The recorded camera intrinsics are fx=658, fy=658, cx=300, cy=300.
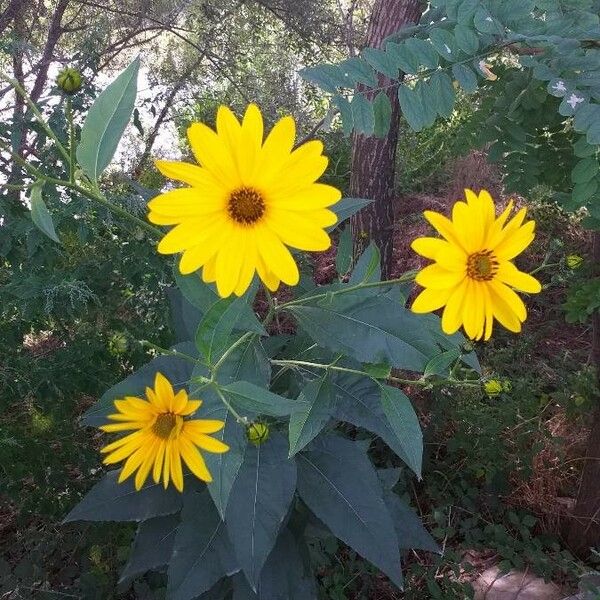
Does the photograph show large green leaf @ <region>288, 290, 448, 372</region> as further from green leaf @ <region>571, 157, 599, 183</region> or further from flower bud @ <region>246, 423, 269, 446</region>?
green leaf @ <region>571, 157, 599, 183</region>

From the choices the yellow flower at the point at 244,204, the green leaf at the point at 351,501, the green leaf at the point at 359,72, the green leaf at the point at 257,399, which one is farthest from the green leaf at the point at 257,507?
the green leaf at the point at 359,72

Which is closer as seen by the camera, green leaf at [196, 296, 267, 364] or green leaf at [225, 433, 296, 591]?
green leaf at [196, 296, 267, 364]

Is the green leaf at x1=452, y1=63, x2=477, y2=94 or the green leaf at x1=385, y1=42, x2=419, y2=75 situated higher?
the green leaf at x1=385, y1=42, x2=419, y2=75

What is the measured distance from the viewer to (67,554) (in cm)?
201

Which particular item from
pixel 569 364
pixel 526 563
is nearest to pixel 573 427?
pixel 569 364

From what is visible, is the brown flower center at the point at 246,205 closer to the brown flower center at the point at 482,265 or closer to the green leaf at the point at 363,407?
the brown flower center at the point at 482,265

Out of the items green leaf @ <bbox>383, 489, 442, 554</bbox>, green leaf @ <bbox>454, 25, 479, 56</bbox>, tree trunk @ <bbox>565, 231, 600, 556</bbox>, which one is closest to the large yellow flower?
green leaf @ <bbox>454, 25, 479, 56</bbox>

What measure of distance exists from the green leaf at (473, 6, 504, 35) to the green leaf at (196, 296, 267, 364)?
647mm

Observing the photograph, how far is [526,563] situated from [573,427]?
2.03 feet

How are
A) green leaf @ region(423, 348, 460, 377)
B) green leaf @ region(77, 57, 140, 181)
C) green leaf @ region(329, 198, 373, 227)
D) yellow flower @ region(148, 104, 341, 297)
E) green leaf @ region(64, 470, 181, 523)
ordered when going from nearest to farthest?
yellow flower @ region(148, 104, 341, 297) < green leaf @ region(77, 57, 140, 181) < green leaf @ region(423, 348, 460, 377) < green leaf @ region(329, 198, 373, 227) < green leaf @ region(64, 470, 181, 523)

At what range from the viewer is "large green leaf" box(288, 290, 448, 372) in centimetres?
94

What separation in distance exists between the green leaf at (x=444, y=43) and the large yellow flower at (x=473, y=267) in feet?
1.95

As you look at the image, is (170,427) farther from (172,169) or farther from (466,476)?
(466,476)

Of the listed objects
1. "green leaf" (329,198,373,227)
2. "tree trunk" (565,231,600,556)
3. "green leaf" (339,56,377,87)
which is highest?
"green leaf" (339,56,377,87)
